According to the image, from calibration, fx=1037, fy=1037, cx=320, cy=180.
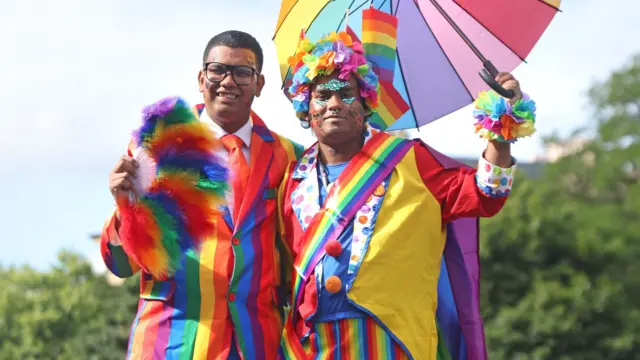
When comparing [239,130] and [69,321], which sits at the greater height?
[69,321]

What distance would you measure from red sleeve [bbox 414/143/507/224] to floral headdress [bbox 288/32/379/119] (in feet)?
1.21

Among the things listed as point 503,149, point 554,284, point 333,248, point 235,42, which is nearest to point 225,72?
point 235,42

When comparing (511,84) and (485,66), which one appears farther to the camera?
(485,66)

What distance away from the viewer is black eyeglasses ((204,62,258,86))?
15.9ft

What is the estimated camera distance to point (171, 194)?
4512 millimetres

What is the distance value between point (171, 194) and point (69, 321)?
526 inches

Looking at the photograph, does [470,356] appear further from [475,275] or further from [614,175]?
[614,175]

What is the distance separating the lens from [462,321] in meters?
4.66

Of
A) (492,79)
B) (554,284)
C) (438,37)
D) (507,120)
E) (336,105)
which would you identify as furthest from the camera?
(554,284)

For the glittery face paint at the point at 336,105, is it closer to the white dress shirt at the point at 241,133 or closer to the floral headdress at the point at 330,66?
the floral headdress at the point at 330,66

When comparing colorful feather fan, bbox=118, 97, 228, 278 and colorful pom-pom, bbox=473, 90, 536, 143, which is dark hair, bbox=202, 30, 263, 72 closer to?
colorful feather fan, bbox=118, 97, 228, 278

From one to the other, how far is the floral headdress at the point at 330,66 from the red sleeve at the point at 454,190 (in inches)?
14.5

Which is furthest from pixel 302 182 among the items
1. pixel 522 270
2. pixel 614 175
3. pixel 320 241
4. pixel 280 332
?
pixel 614 175

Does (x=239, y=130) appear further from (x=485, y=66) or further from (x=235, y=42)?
(x=485, y=66)
